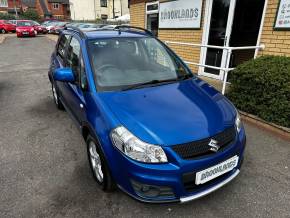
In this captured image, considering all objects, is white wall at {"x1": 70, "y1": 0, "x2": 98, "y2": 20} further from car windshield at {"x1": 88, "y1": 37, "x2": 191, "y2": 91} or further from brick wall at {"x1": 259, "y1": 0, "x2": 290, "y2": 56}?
car windshield at {"x1": 88, "y1": 37, "x2": 191, "y2": 91}

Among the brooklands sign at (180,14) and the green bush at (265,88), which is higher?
the brooklands sign at (180,14)

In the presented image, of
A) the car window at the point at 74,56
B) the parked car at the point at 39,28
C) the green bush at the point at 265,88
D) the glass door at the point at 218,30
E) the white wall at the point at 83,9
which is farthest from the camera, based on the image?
the white wall at the point at 83,9

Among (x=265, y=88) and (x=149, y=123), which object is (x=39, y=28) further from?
(x=149, y=123)

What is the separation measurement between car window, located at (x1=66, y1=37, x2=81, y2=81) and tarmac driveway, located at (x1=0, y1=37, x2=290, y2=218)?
1.19 meters

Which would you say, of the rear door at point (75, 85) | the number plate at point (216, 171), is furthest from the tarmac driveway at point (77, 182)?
the rear door at point (75, 85)

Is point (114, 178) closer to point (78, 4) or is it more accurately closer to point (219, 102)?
point (219, 102)

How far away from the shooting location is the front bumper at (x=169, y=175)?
1.99 m

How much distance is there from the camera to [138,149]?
203 cm

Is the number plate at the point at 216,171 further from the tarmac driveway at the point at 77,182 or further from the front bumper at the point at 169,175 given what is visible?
the tarmac driveway at the point at 77,182

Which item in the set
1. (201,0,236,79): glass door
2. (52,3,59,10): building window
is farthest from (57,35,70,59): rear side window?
(52,3,59,10): building window

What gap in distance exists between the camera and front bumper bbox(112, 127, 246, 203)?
1.99 metres

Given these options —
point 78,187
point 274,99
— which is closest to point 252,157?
point 274,99

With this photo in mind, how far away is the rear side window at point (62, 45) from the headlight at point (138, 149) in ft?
8.80

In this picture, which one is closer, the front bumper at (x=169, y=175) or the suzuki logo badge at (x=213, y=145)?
the front bumper at (x=169, y=175)
